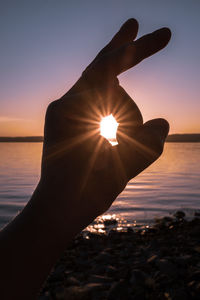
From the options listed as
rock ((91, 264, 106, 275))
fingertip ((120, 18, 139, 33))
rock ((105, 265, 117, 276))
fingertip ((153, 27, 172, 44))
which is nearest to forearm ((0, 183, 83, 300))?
fingertip ((153, 27, 172, 44))

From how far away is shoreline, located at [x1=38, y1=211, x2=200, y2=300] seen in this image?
4.98 meters

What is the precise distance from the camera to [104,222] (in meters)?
11.9

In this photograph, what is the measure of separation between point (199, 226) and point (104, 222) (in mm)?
3760

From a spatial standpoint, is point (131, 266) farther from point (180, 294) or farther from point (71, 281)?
point (180, 294)

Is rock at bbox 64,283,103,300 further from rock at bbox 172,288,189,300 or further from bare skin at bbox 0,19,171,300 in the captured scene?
bare skin at bbox 0,19,171,300

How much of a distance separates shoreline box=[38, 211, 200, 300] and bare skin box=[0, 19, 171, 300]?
148 inches

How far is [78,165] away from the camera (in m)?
1.75

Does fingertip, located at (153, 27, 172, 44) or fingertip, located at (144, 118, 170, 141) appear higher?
fingertip, located at (153, 27, 172, 44)

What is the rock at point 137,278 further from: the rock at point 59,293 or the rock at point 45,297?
the rock at point 45,297

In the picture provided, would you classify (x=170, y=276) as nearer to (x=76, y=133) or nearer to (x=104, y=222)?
(x=76, y=133)

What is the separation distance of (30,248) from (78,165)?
54cm

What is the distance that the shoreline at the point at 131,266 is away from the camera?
16.3 feet

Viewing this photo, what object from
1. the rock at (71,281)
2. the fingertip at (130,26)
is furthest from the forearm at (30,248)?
the rock at (71,281)

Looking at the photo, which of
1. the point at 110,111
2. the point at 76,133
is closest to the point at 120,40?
the point at 110,111
